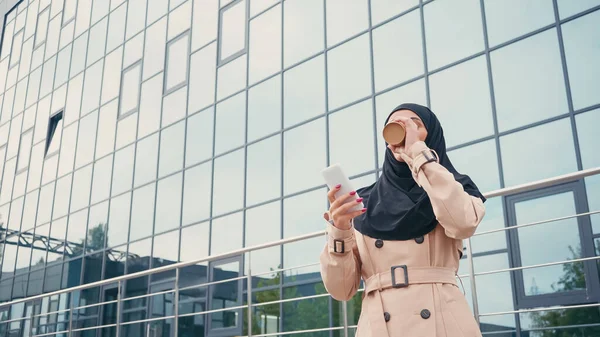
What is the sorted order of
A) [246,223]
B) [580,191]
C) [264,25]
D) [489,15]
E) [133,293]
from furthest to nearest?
[133,293], [264,25], [246,223], [489,15], [580,191]

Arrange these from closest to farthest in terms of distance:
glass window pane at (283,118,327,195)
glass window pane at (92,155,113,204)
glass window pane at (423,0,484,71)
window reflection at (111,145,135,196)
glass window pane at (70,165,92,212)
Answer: glass window pane at (423,0,484,71) < glass window pane at (283,118,327,195) < window reflection at (111,145,135,196) < glass window pane at (92,155,113,204) < glass window pane at (70,165,92,212)

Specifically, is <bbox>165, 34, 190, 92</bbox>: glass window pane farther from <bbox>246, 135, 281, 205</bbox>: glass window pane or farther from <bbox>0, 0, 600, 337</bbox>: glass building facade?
<bbox>246, 135, 281, 205</bbox>: glass window pane

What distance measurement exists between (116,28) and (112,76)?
141cm

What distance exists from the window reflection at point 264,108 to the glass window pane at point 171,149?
2166mm

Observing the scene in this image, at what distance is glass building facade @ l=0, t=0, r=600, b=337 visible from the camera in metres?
7.32

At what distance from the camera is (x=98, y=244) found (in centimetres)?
1466

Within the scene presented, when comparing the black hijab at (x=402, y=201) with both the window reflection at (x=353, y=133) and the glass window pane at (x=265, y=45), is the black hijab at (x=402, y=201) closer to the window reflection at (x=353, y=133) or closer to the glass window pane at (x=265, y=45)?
the window reflection at (x=353, y=133)

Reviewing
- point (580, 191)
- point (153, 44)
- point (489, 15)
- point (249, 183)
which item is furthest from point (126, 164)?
point (580, 191)

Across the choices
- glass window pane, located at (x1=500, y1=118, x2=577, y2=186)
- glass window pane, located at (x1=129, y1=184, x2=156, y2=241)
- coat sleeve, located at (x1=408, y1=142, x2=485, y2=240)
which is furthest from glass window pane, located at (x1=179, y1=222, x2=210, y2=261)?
coat sleeve, located at (x1=408, y1=142, x2=485, y2=240)

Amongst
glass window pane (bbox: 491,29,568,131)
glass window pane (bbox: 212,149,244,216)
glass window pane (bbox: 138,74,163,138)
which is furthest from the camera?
glass window pane (bbox: 138,74,163,138)

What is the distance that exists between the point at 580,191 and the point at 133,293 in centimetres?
945

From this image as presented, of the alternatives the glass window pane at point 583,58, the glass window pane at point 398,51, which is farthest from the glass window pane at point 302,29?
the glass window pane at point 583,58

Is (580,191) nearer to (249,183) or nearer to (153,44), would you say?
(249,183)

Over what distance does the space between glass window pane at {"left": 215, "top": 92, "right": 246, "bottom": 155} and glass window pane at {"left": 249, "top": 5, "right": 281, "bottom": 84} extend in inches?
22.2
